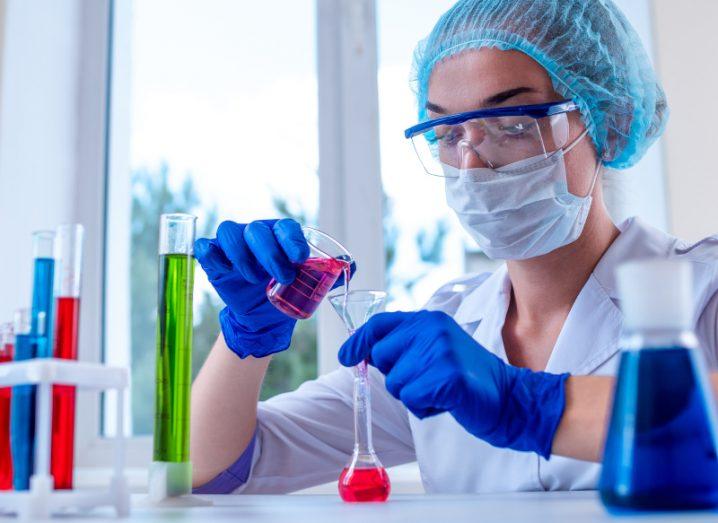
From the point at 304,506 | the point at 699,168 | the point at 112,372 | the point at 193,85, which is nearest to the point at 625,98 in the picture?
the point at 699,168

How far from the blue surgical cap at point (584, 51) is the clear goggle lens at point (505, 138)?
0.10 metres

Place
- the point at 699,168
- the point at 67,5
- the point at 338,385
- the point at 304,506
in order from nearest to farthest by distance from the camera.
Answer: the point at 304,506 → the point at 338,385 → the point at 699,168 → the point at 67,5

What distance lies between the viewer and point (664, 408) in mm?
577

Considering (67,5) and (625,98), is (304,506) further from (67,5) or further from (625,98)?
(67,5)

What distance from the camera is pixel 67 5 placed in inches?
109

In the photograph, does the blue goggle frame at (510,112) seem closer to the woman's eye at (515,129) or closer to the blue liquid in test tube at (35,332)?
the woman's eye at (515,129)

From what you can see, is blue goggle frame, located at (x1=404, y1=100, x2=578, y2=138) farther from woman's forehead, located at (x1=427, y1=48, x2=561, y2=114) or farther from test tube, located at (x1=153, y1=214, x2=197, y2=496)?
test tube, located at (x1=153, y1=214, x2=197, y2=496)

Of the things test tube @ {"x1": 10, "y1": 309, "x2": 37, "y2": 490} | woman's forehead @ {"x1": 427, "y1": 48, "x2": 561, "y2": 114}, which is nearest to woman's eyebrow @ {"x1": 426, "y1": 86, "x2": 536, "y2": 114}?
woman's forehead @ {"x1": 427, "y1": 48, "x2": 561, "y2": 114}

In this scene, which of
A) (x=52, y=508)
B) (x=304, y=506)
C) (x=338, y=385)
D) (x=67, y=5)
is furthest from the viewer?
(x=67, y=5)

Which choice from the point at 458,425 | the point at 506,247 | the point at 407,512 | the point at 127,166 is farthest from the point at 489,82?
the point at 127,166

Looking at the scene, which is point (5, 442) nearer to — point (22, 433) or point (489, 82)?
point (22, 433)

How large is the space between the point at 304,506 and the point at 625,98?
3.56 ft

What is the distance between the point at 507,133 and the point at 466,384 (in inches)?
26.0

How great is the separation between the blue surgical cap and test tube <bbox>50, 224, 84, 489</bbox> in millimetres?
968
